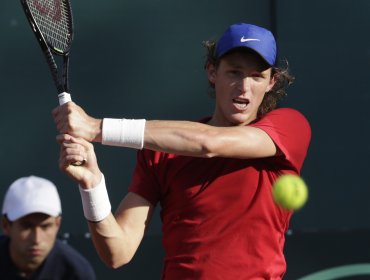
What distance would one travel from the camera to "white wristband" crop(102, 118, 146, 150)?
330cm

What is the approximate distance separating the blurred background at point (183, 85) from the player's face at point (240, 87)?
1.62 metres

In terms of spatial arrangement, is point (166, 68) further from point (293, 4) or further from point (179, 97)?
point (293, 4)

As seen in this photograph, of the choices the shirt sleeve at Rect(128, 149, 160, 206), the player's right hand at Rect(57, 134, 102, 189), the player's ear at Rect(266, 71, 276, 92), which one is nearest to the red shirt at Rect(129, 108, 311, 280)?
the shirt sleeve at Rect(128, 149, 160, 206)

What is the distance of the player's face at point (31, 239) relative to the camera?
12.7 ft

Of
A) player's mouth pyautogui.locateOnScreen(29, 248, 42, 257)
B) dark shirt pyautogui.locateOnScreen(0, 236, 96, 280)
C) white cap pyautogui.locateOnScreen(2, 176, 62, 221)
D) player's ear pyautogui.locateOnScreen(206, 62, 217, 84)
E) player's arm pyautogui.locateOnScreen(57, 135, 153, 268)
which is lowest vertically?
dark shirt pyautogui.locateOnScreen(0, 236, 96, 280)

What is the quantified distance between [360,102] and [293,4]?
590 mm

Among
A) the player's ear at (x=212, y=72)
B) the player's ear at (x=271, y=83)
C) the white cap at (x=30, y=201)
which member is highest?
the player's ear at (x=212, y=72)

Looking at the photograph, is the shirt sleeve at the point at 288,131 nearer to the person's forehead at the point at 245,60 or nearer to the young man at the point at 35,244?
the person's forehead at the point at 245,60

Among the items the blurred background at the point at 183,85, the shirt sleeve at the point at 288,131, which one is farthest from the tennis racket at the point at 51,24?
the blurred background at the point at 183,85

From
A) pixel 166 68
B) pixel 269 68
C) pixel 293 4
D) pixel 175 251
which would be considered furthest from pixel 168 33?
pixel 175 251

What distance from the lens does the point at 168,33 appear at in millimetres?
5391

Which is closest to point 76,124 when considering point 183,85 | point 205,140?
point 205,140

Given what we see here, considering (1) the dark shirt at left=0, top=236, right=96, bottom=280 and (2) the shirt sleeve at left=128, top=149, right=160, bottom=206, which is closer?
(2) the shirt sleeve at left=128, top=149, right=160, bottom=206

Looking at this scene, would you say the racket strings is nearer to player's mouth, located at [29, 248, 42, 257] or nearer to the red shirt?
the red shirt
